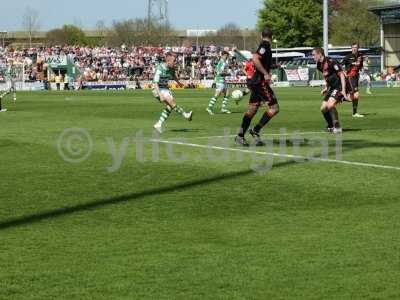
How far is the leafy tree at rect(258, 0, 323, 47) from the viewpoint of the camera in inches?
4653

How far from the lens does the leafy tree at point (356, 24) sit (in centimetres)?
11819

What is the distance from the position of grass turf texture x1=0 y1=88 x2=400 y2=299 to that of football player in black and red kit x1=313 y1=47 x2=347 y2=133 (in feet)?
13.4

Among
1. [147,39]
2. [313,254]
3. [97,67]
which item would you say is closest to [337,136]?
[313,254]

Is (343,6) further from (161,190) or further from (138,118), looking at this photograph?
(161,190)

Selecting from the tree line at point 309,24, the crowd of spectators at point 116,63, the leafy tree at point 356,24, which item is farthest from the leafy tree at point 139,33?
the crowd of spectators at point 116,63

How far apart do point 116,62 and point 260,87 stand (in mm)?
65858

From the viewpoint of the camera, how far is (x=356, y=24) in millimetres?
119500

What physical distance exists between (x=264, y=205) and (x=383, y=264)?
3174 millimetres

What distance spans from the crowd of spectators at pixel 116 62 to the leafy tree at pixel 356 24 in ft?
117

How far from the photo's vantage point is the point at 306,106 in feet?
117

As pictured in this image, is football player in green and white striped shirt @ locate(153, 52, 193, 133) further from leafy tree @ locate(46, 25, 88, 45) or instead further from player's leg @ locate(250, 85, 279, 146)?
leafy tree @ locate(46, 25, 88, 45)

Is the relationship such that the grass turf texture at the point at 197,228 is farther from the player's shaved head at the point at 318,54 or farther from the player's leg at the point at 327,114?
the player's shaved head at the point at 318,54

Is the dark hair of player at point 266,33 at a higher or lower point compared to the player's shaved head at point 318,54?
higher

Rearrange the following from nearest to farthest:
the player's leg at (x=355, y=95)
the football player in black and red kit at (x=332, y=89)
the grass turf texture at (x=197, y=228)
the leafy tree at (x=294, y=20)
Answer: the grass turf texture at (x=197, y=228), the football player in black and red kit at (x=332, y=89), the player's leg at (x=355, y=95), the leafy tree at (x=294, y=20)
